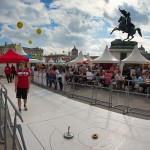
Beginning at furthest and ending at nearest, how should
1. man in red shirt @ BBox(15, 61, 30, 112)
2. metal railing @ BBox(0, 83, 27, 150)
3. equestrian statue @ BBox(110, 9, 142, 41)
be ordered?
equestrian statue @ BBox(110, 9, 142, 41), man in red shirt @ BBox(15, 61, 30, 112), metal railing @ BBox(0, 83, 27, 150)

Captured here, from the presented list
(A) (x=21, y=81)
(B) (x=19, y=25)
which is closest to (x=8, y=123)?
(A) (x=21, y=81)

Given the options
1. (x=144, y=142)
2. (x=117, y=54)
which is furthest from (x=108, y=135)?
(x=117, y=54)

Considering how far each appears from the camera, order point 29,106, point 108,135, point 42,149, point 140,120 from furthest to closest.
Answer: point 29,106
point 140,120
point 108,135
point 42,149

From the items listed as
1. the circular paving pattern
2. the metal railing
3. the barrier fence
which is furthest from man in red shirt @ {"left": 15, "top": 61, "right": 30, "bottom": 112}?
the barrier fence

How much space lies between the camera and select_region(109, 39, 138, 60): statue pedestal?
27578 mm

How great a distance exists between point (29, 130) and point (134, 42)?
26083 millimetres

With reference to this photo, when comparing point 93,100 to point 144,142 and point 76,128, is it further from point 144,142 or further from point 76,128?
point 144,142

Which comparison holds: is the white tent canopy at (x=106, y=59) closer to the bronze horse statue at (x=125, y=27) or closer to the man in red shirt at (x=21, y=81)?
the man in red shirt at (x=21, y=81)

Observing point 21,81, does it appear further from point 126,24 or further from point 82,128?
point 126,24

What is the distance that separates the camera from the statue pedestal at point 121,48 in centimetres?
2758

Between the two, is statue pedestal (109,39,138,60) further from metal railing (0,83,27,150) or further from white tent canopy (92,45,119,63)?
metal railing (0,83,27,150)

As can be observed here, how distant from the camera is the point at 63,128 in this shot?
17.4ft

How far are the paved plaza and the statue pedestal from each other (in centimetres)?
2118

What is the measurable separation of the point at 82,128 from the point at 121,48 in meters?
24.1
